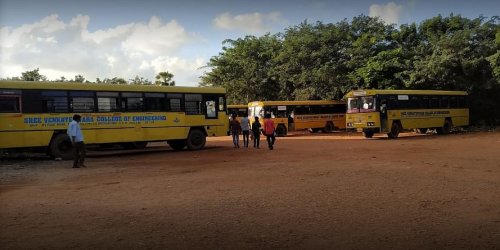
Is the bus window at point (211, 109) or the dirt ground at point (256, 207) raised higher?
the bus window at point (211, 109)

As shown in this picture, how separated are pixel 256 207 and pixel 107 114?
1081 centimetres

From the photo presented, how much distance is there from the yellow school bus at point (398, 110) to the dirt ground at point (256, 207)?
11.1 metres

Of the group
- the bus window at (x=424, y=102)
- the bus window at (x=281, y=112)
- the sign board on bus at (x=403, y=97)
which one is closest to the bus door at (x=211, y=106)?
the bus window at (x=281, y=112)

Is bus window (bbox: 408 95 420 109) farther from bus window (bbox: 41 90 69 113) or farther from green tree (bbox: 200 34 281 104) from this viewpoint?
bus window (bbox: 41 90 69 113)

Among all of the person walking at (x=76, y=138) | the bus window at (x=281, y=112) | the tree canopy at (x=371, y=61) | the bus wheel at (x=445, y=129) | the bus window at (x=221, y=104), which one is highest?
the tree canopy at (x=371, y=61)

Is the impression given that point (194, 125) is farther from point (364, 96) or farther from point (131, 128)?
point (364, 96)

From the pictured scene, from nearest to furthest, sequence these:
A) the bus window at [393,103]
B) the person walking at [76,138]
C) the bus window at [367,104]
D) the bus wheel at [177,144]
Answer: the person walking at [76,138], the bus wheel at [177,144], the bus window at [367,104], the bus window at [393,103]

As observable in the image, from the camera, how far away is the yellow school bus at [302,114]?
28.9 m

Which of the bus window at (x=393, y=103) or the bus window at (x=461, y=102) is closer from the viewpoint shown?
the bus window at (x=393, y=103)

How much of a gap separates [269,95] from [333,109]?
21.7 ft

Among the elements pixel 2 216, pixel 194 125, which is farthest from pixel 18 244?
pixel 194 125

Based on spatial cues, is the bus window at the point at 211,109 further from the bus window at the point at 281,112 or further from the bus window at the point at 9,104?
the bus window at the point at 281,112

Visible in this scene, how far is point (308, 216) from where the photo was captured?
6.31 metres

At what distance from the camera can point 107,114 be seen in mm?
16203
